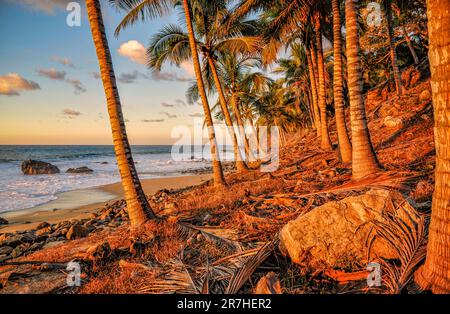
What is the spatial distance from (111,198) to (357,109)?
12333mm

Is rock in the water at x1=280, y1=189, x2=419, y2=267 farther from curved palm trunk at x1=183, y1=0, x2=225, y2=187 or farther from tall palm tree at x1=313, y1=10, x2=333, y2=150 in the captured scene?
tall palm tree at x1=313, y1=10, x2=333, y2=150

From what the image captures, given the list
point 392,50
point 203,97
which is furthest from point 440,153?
point 392,50

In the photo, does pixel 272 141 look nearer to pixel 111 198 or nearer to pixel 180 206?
pixel 111 198

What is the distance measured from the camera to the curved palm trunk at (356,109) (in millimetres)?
5469

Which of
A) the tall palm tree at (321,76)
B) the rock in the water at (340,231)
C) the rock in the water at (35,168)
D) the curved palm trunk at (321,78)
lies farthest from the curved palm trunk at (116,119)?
the rock in the water at (35,168)

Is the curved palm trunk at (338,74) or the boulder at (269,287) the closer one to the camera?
the boulder at (269,287)

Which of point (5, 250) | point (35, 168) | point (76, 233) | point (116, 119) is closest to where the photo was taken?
point (116, 119)

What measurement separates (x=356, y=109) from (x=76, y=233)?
8112 mm

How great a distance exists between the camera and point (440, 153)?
203 centimetres

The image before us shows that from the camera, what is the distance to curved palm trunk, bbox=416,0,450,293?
6.34 feet

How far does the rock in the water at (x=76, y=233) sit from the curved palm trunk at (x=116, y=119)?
2.58 m

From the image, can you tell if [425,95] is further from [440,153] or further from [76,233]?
[76,233]

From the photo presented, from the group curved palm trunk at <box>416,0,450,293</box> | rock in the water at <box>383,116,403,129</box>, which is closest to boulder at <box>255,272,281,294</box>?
curved palm trunk at <box>416,0,450,293</box>

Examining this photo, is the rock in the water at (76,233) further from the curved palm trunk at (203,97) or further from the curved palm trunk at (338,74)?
the curved palm trunk at (338,74)
